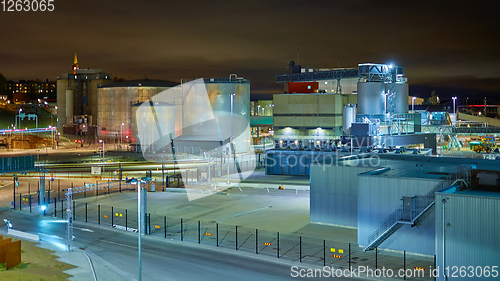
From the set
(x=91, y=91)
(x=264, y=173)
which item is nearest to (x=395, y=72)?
(x=264, y=173)

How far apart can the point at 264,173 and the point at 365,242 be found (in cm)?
3397

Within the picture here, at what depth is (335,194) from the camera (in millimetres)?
33438

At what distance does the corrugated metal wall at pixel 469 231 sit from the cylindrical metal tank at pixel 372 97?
39.9m

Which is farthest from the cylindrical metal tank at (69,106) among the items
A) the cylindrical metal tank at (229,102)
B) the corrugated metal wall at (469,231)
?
the corrugated metal wall at (469,231)

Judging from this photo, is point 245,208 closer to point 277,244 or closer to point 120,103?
point 277,244

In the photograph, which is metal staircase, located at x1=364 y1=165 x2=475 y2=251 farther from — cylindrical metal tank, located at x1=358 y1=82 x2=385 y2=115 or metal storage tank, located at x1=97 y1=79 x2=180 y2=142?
metal storage tank, located at x1=97 y1=79 x2=180 y2=142

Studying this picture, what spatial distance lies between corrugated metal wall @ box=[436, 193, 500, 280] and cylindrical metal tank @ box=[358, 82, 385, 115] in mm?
39855

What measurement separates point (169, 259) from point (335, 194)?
13230mm

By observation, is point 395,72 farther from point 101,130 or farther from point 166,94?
point 101,130

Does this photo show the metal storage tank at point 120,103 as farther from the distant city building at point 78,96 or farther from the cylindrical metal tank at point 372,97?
the cylindrical metal tank at point 372,97

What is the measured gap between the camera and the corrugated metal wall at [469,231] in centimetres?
2083

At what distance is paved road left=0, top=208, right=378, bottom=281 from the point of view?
23156 mm

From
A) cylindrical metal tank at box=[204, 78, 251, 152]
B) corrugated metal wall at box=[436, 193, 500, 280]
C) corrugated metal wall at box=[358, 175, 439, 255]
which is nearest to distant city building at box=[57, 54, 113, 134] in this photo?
cylindrical metal tank at box=[204, 78, 251, 152]

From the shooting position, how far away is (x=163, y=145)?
9712cm
